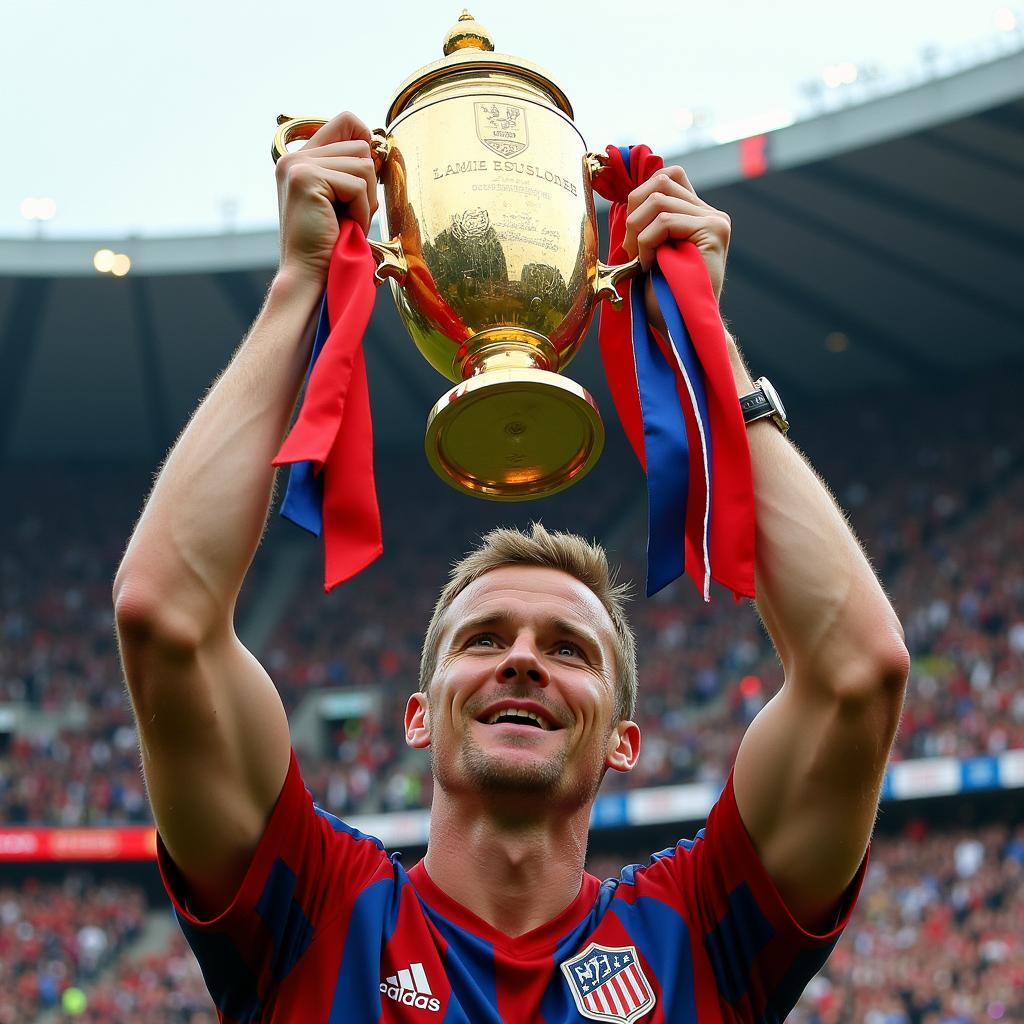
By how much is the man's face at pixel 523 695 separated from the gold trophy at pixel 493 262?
21 cm

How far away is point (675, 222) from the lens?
2457 millimetres

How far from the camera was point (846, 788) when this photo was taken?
220 centimetres

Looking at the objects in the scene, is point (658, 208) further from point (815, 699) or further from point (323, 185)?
point (815, 699)

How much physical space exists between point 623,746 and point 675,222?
38.0 inches

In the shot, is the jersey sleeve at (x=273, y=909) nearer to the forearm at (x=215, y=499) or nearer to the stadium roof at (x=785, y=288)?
the forearm at (x=215, y=499)

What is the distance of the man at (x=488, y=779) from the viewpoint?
6.73 feet

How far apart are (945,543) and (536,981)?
66.0 ft

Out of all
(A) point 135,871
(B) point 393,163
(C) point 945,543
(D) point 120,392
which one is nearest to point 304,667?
(A) point 135,871

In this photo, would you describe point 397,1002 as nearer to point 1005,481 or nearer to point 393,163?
point 393,163

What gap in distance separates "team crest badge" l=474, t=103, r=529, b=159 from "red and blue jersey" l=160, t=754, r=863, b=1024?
46.9 inches

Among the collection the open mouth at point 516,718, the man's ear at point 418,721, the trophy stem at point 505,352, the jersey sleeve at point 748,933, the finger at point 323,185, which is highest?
the finger at point 323,185

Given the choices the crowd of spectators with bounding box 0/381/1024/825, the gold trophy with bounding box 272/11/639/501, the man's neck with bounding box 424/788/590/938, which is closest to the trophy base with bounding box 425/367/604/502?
the gold trophy with bounding box 272/11/639/501

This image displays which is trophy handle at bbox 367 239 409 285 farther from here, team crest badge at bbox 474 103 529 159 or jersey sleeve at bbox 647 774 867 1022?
jersey sleeve at bbox 647 774 867 1022

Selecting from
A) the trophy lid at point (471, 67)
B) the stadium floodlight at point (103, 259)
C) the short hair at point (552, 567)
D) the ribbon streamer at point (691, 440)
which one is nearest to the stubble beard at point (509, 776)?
the short hair at point (552, 567)
